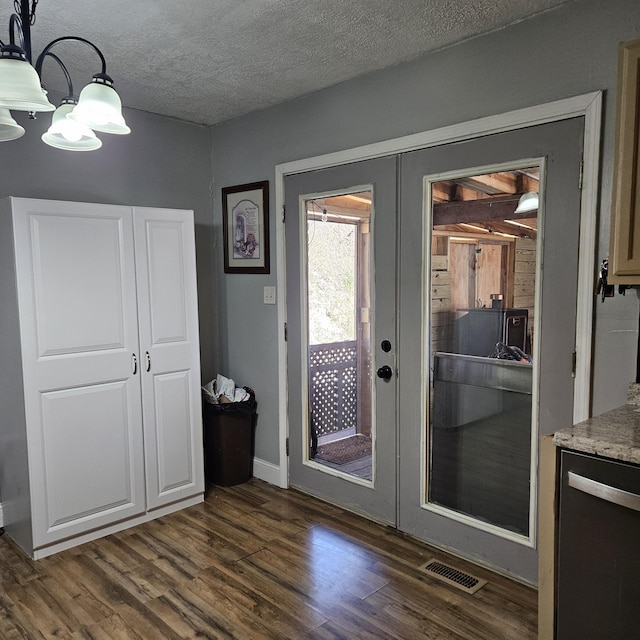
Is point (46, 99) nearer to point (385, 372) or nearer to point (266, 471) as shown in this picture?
point (385, 372)

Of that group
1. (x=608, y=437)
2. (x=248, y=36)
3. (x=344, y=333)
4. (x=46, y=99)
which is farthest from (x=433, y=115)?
(x=46, y=99)

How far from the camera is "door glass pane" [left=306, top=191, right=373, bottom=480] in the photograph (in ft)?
9.81

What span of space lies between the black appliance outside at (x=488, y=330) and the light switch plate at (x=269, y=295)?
4.22ft

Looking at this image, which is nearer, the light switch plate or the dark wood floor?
the dark wood floor

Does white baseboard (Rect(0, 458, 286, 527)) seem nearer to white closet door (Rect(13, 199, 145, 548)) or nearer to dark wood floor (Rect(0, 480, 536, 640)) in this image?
dark wood floor (Rect(0, 480, 536, 640))

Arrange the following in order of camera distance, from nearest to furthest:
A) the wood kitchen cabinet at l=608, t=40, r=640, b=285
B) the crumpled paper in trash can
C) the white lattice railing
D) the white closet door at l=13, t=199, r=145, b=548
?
the wood kitchen cabinet at l=608, t=40, r=640, b=285 < the white closet door at l=13, t=199, r=145, b=548 < the white lattice railing < the crumpled paper in trash can

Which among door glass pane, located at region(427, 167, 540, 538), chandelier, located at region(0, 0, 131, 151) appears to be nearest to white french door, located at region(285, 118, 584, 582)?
door glass pane, located at region(427, 167, 540, 538)

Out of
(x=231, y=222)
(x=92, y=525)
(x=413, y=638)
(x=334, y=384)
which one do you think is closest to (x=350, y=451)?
(x=334, y=384)

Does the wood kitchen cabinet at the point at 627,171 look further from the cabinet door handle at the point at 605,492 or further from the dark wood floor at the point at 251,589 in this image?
the dark wood floor at the point at 251,589

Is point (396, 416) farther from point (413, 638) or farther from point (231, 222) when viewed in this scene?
point (231, 222)

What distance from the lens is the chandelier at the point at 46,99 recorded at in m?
1.30

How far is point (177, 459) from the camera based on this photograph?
320 centimetres

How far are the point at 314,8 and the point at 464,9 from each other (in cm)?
60

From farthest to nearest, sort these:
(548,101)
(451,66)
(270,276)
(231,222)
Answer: (231,222), (270,276), (451,66), (548,101)
